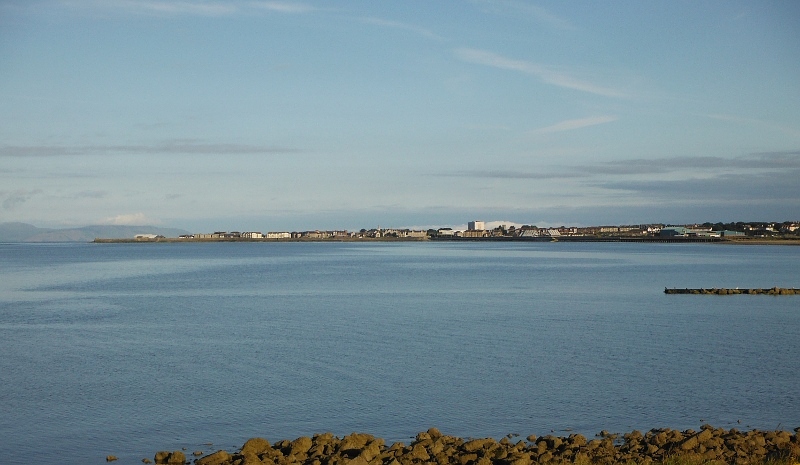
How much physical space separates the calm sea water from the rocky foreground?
115 cm

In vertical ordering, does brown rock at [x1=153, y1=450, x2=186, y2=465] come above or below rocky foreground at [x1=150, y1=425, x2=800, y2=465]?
below

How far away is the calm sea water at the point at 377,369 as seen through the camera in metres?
14.8

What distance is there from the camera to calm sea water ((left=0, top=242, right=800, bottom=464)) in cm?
1480

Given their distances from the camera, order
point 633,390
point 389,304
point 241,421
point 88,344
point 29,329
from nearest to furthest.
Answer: point 241,421
point 633,390
point 88,344
point 29,329
point 389,304

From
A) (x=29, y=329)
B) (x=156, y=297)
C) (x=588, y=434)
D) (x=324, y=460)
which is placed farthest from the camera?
(x=156, y=297)

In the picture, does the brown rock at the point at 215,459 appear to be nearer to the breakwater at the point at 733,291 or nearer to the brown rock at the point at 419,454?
the brown rock at the point at 419,454

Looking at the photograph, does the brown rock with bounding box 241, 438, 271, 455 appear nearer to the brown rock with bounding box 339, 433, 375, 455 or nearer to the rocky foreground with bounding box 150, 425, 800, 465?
the rocky foreground with bounding box 150, 425, 800, 465

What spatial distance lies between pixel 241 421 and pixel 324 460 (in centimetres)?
352

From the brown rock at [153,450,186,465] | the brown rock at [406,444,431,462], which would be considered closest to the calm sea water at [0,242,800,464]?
the brown rock at [153,450,186,465]

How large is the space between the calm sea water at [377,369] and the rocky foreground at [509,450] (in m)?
1.15

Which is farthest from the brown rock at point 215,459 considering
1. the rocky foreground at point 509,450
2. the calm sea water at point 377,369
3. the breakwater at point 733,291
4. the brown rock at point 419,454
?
the breakwater at point 733,291

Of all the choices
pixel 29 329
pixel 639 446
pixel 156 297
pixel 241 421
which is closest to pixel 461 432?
pixel 639 446

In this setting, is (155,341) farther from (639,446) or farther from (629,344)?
(639,446)

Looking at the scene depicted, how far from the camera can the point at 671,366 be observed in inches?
813
